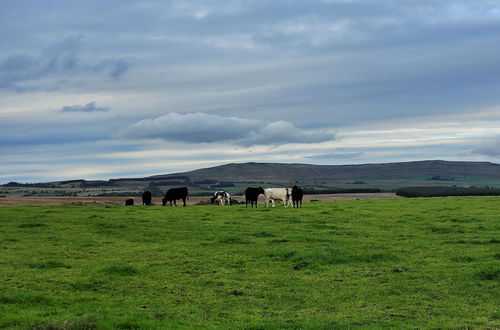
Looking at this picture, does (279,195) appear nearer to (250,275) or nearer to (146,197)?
(146,197)

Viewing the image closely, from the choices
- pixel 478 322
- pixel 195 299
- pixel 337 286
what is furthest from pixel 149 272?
pixel 478 322

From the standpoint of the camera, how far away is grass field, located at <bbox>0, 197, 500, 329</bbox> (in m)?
12.0

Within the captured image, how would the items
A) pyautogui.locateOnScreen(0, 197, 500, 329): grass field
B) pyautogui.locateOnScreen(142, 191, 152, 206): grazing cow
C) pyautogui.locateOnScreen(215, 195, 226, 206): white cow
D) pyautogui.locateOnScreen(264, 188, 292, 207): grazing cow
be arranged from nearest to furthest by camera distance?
1. pyautogui.locateOnScreen(0, 197, 500, 329): grass field
2. pyautogui.locateOnScreen(264, 188, 292, 207): grazing cow
3. pyautogui.locateOnScreen(215, 195, 226, 206): white cow
4. pyautogui.locateOnScreen(142, 191, 152, 206): grazing cow

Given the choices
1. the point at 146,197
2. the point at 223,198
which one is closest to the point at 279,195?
the point at 223,198

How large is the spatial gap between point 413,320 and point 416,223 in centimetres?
1842

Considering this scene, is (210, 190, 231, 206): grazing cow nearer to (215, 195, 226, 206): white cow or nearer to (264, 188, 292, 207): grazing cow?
(215, 195, 226, 206): white cow

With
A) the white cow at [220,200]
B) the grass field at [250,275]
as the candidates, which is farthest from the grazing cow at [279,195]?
the grass field at [250,275]

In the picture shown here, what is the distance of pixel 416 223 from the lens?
1155 inches

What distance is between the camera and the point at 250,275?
1681cm

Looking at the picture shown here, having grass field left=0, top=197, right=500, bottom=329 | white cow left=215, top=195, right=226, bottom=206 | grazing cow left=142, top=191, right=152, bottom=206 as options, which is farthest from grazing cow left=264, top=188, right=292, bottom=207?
grazing cow left=142, top=191, right=152, bottom=206

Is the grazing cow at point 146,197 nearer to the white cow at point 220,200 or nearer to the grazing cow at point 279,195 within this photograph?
the white cow at point 220,200

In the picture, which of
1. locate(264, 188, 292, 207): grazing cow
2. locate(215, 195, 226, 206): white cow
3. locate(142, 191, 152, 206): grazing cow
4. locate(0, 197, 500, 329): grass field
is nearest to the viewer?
locate(0, 197, 500, 329): grass field

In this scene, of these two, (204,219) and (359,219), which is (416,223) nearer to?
(359,219)

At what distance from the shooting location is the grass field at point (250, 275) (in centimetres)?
1203
